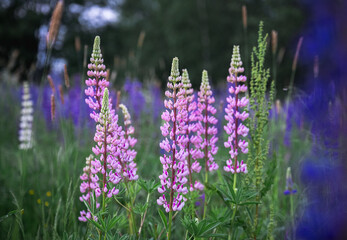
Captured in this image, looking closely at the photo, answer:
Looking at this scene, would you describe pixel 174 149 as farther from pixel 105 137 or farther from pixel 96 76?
pixel 96 76

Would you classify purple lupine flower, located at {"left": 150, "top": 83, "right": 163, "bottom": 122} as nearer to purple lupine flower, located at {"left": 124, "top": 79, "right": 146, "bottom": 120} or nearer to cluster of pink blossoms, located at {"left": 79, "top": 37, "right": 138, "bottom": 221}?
purple lupine flower, located at {"left": 124, "top": 79, "right": 146, "bottom": 120}

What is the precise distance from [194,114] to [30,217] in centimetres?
169

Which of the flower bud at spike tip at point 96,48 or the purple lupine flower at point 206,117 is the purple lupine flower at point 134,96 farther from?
the flower bud at spike tip at point 96,48

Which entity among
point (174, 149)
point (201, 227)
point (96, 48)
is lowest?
point (201, 227)

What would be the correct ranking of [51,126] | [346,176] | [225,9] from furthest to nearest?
[225,9] < [51,126] < [346,176]

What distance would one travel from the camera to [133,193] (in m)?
1.78

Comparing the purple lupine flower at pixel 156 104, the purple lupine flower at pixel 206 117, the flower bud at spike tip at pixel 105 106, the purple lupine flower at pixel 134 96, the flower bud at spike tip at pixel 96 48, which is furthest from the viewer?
the purple lupine flower at pixel 156 104

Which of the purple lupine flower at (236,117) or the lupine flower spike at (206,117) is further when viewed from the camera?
the lupine flower spike at (206,117)

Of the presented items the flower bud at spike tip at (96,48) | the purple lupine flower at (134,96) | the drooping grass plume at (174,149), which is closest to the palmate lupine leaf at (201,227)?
the drooping grass plume at (174,149)

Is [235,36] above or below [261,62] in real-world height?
above

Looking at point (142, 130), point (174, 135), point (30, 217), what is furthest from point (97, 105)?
point (142, 130)

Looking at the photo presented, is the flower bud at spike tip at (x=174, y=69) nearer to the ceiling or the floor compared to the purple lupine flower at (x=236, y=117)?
nearer to the ceiling

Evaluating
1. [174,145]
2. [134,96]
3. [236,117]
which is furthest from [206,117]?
[134,96]

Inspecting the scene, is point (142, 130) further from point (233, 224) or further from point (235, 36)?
point (235, 36)
